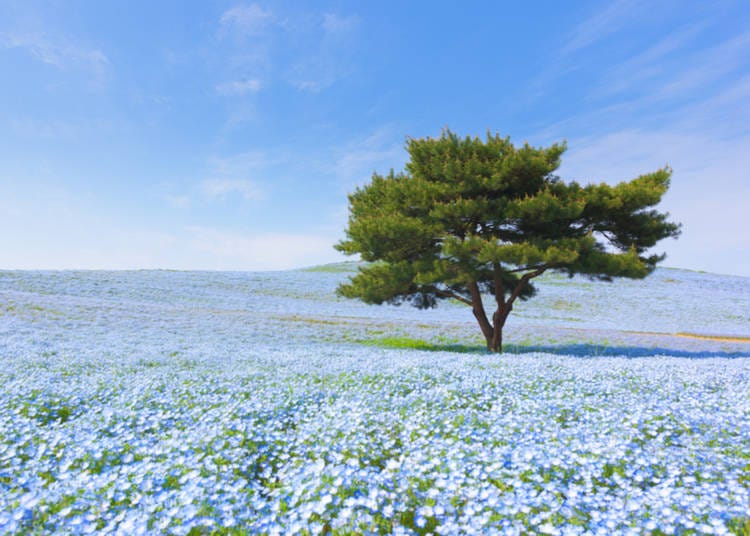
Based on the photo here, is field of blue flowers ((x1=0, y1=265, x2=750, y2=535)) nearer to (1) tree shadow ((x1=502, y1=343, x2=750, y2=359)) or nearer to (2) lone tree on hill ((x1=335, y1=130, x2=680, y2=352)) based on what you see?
(2) lone tree on hill ((x1=335, y1=130, x2=680, y2=352))

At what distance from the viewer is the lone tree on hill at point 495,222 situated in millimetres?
16938

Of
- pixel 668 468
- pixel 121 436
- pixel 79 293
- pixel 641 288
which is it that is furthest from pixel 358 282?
pixel 641 288

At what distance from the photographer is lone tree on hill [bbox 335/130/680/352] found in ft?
55.6

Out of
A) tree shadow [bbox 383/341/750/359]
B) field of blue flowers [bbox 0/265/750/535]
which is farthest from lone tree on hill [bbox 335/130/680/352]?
field of blue flowers [bbox 0/265/750/535]

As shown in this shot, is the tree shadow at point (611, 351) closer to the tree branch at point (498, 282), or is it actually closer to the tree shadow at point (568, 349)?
the tree shadow at point (568, 349)

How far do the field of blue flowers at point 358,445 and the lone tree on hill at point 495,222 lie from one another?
6.20m

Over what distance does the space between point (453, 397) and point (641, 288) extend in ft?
176

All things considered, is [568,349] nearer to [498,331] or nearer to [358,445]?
[498,331]

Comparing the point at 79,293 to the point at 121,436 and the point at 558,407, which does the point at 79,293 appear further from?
the point at 558,407

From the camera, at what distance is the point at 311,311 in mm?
33062

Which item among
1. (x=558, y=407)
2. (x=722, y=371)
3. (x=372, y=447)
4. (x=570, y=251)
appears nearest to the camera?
(x=372, y=447)

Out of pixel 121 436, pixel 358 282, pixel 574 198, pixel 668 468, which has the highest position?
pixel 574 198

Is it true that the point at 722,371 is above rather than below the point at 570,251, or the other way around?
below

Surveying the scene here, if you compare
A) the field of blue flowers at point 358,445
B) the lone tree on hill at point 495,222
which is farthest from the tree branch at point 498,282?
the field of blue flowers at point 358,445
